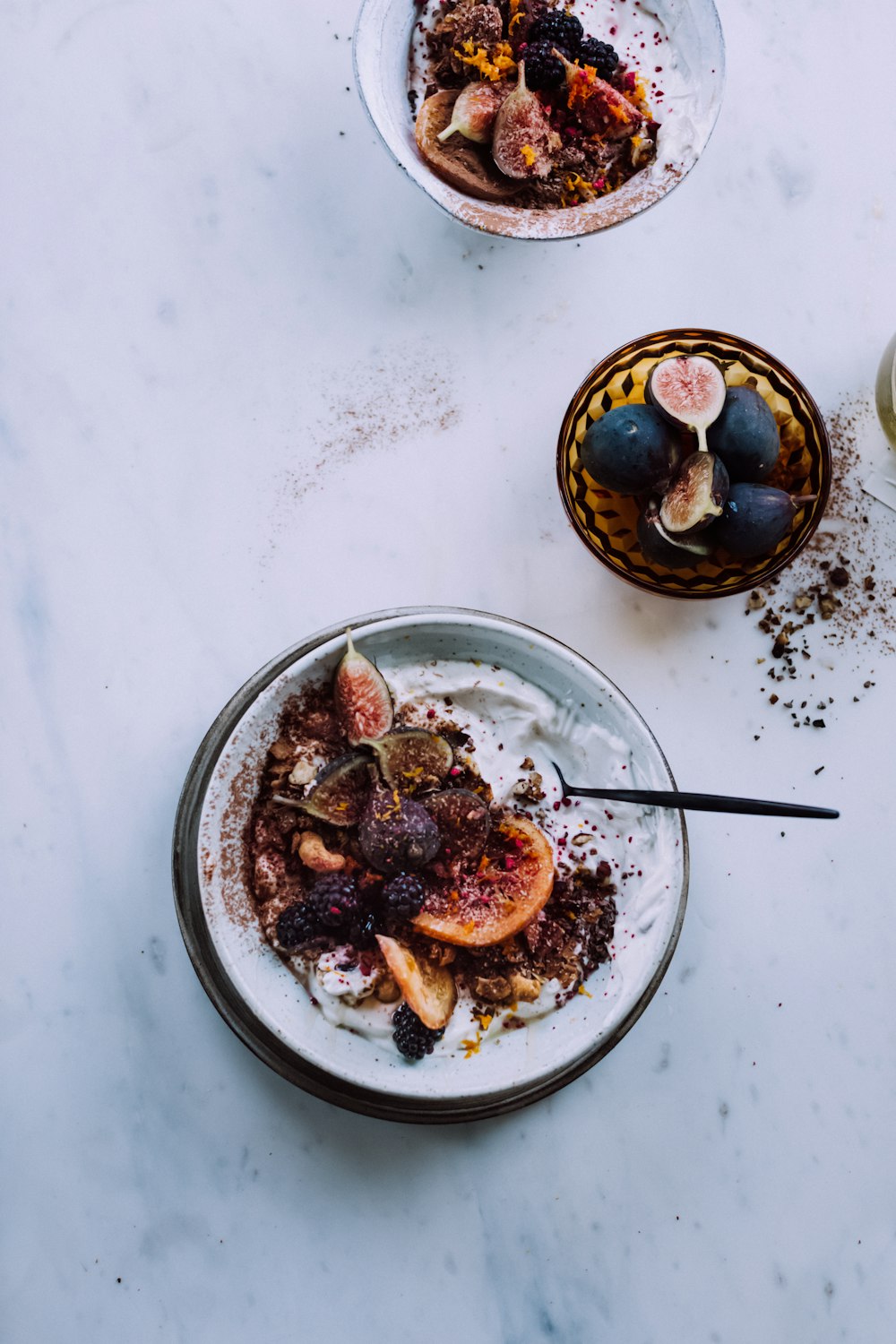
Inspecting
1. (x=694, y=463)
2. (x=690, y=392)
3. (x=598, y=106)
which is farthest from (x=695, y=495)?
(x=598, y=106)

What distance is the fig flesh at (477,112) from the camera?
178cm

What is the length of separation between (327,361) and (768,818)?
3.73 ft

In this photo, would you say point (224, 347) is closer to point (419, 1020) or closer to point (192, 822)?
point (192, 822)

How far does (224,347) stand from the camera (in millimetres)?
1865

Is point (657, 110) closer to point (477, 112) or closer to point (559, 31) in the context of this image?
point (559, 31)

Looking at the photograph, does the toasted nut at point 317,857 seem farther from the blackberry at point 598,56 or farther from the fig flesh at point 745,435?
the blackberry at point 598,56

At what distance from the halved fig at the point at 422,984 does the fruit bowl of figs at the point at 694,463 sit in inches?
28.0

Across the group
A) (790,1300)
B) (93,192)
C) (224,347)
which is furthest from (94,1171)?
(93,192)

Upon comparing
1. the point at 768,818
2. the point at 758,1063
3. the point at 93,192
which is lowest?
the point at 758,1063

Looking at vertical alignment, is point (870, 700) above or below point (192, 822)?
above

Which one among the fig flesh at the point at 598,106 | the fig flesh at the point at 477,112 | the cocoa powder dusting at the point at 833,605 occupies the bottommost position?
the cocoa powder dusting at the point at 833,605

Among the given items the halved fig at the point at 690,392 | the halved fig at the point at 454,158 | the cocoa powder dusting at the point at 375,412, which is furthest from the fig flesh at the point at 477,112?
the halved fig at the point at 690,392

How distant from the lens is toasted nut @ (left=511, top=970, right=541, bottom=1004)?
64.1 inches

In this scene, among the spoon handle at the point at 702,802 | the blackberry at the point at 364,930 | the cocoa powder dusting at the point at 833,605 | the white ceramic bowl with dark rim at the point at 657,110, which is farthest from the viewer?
the cocoa powder dusting at the point at 833,605
